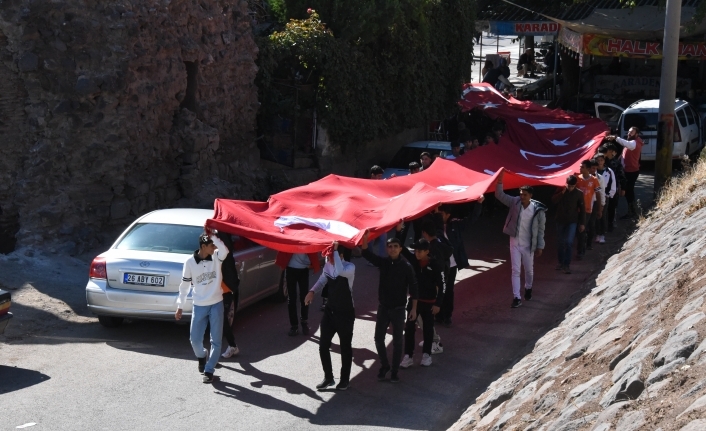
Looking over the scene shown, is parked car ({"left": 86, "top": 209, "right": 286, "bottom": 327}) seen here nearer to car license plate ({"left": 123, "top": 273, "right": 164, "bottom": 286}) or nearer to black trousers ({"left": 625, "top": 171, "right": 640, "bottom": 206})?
car license plate ({"left": 123, "top": 273, "right": 164, "bottom": 286})

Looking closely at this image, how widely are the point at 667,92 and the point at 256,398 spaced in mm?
11996

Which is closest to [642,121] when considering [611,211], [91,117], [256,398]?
[611,211]

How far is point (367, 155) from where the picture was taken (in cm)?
2272

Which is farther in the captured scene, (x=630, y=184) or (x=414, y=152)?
(x=414, y=152)

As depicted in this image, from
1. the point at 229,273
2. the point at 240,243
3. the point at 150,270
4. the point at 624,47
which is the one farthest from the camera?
the point at 624,47

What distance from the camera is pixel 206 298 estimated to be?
9.55m

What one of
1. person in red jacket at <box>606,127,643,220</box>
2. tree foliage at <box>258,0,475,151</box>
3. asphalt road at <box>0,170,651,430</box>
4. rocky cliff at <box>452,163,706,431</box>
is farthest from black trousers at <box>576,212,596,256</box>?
tree foliage at <box>258,0,475,151</box>

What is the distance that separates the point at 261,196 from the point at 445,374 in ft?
30.8

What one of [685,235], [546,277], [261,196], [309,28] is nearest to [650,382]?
[685,235]

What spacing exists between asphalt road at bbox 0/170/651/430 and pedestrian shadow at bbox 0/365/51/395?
0.4 inches

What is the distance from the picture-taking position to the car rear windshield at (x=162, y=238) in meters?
11.3

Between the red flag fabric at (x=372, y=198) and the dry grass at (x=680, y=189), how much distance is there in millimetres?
1649

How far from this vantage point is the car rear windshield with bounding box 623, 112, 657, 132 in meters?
24.3

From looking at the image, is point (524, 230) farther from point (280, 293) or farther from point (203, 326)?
point (203, 326)
